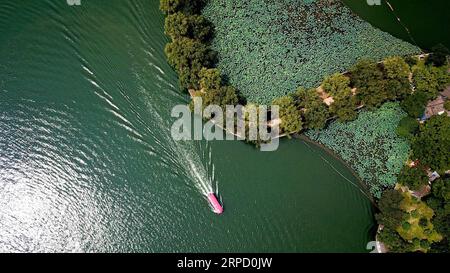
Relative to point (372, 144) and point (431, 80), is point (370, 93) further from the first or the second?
point (431, 80)

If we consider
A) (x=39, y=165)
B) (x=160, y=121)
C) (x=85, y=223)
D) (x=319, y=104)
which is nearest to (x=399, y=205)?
(x=319, y=104)

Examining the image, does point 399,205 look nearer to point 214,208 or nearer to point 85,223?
point 214,208

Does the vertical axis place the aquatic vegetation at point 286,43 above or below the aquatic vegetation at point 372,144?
above

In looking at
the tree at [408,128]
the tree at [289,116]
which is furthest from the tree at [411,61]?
the tree at [289,116]

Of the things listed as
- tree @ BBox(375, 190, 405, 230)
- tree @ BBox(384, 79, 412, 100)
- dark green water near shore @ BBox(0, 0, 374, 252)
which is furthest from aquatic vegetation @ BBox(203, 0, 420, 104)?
tree @ BBox(375, 190, 405, 230)

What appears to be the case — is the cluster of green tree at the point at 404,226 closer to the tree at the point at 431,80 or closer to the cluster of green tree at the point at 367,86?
the cluster of green tree at the point at 367,86

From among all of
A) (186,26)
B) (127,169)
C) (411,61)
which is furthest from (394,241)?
(186,26)
